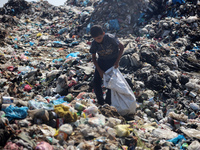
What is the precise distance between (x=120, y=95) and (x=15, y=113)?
159 cm

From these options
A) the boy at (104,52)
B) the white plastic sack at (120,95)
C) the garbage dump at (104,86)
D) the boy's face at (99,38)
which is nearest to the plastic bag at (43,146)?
the garbage dump at (104,86)

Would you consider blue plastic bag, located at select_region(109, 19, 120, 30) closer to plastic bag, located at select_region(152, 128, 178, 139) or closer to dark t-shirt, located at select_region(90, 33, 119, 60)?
dark t-shirt, located at select_region(90, 33, 119, 60)

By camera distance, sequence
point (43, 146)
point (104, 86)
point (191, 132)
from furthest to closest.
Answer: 1. point (104, 86)
2. point (191, 132)
3. point (43, 146)

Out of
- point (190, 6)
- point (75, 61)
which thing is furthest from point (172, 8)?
point (75, 61)

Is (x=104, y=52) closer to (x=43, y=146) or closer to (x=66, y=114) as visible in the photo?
(x=66, y=114)

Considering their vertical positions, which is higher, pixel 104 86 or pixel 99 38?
pixel 99 38

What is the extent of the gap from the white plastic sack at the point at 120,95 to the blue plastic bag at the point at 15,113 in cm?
136

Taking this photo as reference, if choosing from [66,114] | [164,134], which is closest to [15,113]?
[66,114]

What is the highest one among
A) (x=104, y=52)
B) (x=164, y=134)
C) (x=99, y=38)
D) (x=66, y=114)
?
(x=99, y=38)

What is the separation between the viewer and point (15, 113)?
1927 mm

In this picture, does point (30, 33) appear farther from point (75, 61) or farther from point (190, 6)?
point (190, 6)

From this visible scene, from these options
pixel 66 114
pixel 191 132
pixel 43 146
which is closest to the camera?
pixel 43 146

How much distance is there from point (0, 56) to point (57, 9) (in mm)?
9244

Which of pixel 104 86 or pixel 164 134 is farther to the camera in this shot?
pixel 104 86
